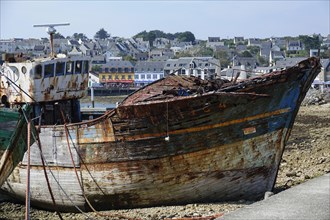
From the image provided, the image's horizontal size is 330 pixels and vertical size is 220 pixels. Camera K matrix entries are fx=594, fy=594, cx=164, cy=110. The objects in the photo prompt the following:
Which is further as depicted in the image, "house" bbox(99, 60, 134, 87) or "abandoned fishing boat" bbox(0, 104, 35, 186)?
"house" bbox(99, 60, 134, 87)

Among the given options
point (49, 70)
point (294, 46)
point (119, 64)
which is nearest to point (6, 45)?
point (119, 64)

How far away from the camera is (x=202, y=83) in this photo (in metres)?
13.0

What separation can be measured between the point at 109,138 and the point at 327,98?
42626mm

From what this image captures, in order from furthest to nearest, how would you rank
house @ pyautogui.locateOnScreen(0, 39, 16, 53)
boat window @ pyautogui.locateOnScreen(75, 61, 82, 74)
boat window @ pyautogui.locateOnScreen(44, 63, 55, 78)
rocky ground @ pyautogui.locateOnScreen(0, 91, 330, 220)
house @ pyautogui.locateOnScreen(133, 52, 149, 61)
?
house @ pyautogui.locateOnScreen(0, 39, 16, 53), house @ pyautogui.locateOnScreen(133, 52, 149, 61), boat window @ pyautogui.locateOnScreen(75, 61, 82, 74), boat window @ pyautogui.locateOnScreen(44, 63, 55, 78), rocky ground @ pyautogui.locateOnScreen(0, 91, 330, 220)

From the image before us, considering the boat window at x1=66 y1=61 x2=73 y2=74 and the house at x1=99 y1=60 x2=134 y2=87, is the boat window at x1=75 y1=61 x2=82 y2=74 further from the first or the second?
the house at x1=99 y1=60 x2=134 y2=87

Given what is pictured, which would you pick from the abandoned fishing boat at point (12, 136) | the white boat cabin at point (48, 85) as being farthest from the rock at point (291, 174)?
the abandoned fishing boat at point (12, 136)

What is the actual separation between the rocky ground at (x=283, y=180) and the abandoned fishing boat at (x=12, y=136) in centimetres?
150

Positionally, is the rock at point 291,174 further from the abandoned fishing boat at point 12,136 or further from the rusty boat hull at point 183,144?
the abandoned fishing boat at point 12,136

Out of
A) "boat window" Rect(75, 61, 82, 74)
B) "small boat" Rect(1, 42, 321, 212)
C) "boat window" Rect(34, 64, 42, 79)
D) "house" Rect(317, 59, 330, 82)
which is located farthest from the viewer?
"house" Rect(317, 59, 330, 82)

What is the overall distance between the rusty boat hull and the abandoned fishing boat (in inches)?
44.3

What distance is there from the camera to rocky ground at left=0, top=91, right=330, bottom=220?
1184 centimetres

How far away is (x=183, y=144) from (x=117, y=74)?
71.8 m

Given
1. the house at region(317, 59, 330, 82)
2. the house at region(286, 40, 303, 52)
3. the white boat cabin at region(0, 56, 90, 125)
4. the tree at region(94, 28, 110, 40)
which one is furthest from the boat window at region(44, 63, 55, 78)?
the tree at region(94, 28, 110, 40)

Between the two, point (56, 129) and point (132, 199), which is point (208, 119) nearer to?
point (132, 199)
